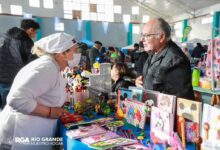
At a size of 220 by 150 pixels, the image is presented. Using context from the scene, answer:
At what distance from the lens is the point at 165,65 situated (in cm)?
160

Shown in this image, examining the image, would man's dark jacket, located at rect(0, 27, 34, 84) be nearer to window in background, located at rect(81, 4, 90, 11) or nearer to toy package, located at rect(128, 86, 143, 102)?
toy package, located at rect(128, 86, 143, 102)

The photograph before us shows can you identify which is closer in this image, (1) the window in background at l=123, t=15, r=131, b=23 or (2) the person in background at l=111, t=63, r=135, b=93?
(2) the person in background at l=111, t=63, r=135, b=93

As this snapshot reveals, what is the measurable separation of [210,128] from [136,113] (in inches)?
19.7

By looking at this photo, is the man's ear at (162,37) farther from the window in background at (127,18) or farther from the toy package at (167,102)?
the window in background at (127,18)

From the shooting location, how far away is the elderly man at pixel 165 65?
5.11 ft

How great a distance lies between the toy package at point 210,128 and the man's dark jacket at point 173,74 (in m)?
0.62

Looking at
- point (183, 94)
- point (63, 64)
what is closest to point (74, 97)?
point (63, 64)

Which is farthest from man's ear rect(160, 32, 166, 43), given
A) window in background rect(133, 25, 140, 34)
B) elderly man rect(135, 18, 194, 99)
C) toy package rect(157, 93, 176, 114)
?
window in background rect(133, 25, 140, 34)

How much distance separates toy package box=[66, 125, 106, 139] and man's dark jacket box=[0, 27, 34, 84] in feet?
4.79

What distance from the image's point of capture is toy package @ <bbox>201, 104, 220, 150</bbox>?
88 centimetres

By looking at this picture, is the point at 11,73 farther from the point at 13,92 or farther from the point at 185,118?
the point at 185,118

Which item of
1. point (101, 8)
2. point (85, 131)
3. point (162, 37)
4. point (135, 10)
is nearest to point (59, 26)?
point (101, 8)

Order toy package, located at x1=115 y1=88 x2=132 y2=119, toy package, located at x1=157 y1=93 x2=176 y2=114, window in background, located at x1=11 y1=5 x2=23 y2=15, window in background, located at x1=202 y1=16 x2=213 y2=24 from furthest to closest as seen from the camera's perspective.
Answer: window in background, located at x1=202 y1=16 x2=213 y2=24 → window in background, located at x1=11 y1=5 x2=23 y2=15 → toy package, located at x1=115 y1=88 x2=132 y2=119 → toy package, located at x1=157 y1=93 x2=176 y2=114

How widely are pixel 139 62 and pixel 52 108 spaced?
12.8 feet
